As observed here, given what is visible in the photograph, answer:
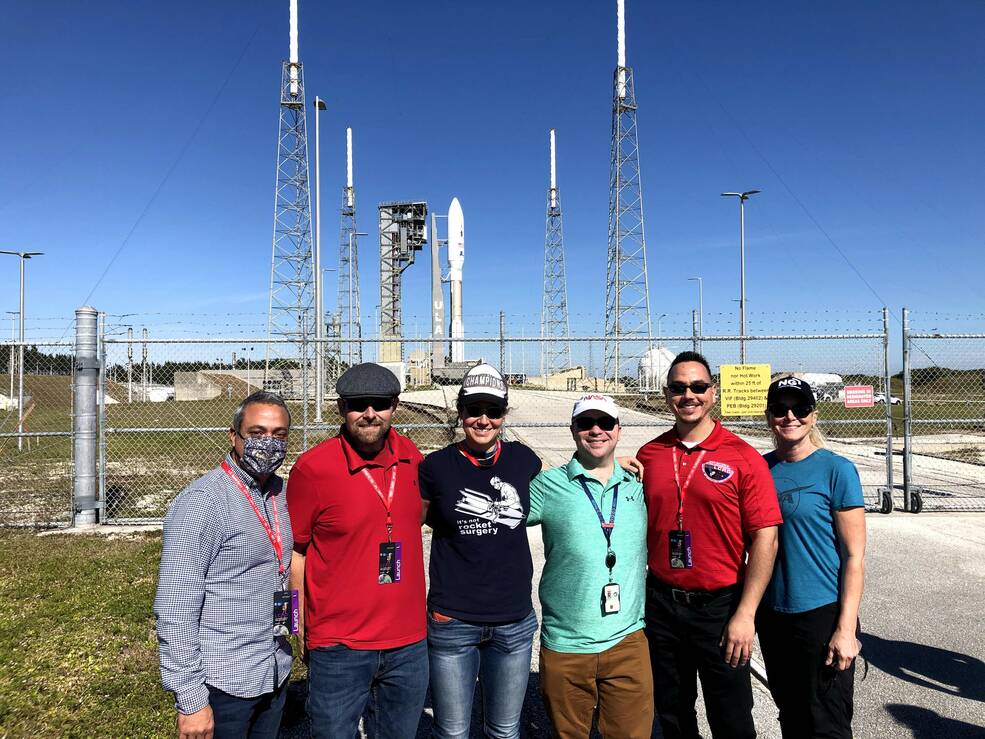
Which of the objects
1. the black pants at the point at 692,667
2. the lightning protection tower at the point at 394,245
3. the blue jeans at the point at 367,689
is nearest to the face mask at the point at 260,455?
the blue jeans at the point at 367,689

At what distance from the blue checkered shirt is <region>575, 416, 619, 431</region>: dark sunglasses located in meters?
1.28

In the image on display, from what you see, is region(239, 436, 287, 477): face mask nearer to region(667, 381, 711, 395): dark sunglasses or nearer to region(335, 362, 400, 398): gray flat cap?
region(335, 362, 400, 398): gray flat cap

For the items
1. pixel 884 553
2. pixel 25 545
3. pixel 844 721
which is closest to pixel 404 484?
pixel 844 721

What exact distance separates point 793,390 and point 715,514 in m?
0.67

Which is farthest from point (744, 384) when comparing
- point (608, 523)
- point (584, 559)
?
point (584, 559)

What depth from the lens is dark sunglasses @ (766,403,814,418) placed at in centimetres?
259

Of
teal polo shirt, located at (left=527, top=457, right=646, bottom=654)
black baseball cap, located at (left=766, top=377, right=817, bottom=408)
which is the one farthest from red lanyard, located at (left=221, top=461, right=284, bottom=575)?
black baseball cap, located at (left=766, top=377, right=817, bottom=408)

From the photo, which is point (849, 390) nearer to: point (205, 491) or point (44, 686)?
point (205, 491)

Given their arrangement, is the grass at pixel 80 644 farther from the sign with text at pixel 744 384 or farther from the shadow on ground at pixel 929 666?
the sign with text at pixel 744 384

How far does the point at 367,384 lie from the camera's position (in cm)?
233

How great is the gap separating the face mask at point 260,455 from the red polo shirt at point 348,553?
12 centimetres

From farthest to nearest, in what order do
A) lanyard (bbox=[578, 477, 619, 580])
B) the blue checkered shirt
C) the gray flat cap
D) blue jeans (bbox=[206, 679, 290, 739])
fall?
lanyard (bbox=[578, 477, 619, 580])
the gray flat cap
blue jeans (bbox=[206, 679, 290, 739])
the blue checkered shirt

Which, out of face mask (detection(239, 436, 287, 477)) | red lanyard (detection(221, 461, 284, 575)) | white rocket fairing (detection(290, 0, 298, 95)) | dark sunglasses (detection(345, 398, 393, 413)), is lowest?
red lanyard (detection(221, 461, 284, 575))

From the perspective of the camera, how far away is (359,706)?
2.29 metres
